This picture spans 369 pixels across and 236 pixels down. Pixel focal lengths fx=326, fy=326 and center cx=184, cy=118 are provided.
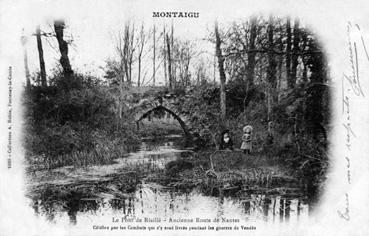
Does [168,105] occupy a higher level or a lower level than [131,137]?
higher

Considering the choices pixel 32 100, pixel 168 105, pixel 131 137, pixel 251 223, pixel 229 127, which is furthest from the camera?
pixel 168 105

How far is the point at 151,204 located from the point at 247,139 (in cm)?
203

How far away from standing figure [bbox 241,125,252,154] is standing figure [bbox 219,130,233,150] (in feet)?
1.01

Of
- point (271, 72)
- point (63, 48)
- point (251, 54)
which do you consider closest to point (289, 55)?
point (271, 72)

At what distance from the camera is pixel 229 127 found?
5.94 m

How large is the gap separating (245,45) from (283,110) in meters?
1.28

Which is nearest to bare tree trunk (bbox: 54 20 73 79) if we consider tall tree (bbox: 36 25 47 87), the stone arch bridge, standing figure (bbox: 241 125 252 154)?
tall tree (bbox: 36 25 47 87)

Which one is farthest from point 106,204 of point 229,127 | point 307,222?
point 307,222

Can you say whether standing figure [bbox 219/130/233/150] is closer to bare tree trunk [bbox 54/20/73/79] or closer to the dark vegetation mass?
the dark vegetation mass

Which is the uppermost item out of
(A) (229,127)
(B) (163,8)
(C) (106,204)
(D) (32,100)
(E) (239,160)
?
(B) (163,8)

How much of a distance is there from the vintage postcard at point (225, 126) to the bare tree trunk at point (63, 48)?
0.06ft

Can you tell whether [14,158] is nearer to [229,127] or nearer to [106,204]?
[106,204]

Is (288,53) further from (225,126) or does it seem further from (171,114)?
(171,114)

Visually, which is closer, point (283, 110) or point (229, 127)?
point (283, 110)
